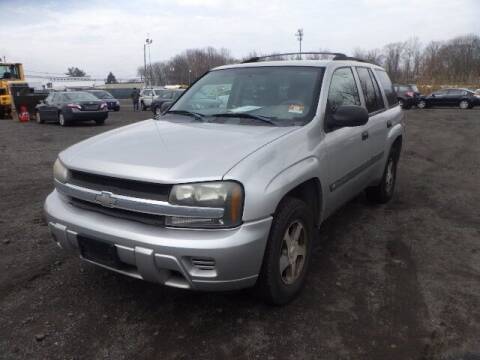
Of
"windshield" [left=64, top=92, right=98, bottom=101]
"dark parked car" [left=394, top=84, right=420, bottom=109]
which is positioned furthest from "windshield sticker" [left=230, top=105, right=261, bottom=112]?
"dark parked car" [left=394, top=84, right=420, bottom=109]

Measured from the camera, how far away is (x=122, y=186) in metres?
2.63

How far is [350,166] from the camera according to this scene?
386 cm

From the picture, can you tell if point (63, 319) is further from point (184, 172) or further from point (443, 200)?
point (443, 200)

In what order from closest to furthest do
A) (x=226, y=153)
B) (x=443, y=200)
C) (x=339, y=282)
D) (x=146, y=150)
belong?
(x=226, y=153) → (x=146, y=150) → (x=339, y=282) → (x=443, y=200)

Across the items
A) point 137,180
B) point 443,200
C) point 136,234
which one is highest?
point 137,180

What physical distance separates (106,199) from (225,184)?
813mm

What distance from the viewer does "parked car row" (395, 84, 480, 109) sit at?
26031 millimetres

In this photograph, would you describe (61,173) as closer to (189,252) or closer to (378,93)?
(189,252)

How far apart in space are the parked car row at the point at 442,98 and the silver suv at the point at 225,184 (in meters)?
23.8

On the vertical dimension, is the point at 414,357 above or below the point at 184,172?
below

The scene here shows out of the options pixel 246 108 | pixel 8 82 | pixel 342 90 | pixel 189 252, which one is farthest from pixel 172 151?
pixel 8 82

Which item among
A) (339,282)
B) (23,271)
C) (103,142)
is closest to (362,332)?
(339,282)

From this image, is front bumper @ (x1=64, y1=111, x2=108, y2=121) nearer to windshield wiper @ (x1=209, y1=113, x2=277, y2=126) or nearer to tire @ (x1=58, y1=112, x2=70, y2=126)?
tire @ (x1=58, y1=112, x2=70, y2=126)

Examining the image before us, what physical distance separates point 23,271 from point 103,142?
4.81 ft
